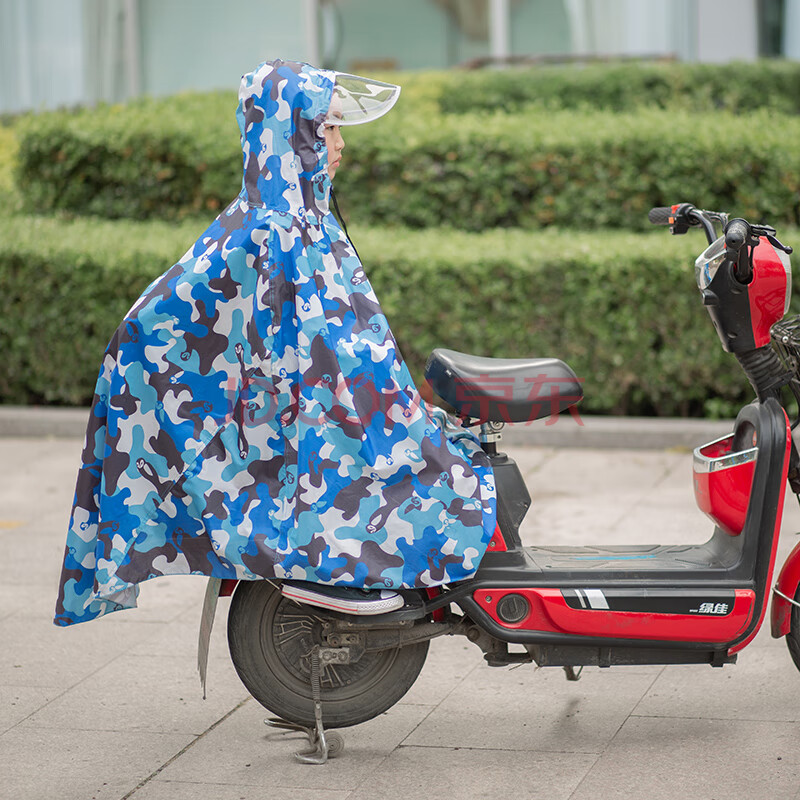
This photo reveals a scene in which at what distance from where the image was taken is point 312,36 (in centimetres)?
1357

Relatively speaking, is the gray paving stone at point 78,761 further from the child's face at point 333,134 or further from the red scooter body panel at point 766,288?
the red scooter body panel at point 766,288

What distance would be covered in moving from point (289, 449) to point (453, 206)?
4.92 metres

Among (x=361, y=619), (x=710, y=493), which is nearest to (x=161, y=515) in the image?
(x=361, y=619)

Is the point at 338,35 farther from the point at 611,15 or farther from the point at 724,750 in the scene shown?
the point at 724,750

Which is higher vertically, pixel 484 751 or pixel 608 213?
pixel 608 213

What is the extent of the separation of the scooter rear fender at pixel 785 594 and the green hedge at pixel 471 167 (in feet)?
13.6

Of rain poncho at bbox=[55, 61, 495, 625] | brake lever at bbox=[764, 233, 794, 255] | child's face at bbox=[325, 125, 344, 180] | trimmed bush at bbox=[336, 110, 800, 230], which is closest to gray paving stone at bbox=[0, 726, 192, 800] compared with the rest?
rain poncho at bbox=[55, 61, 495, 625]

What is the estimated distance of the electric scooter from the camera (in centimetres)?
332

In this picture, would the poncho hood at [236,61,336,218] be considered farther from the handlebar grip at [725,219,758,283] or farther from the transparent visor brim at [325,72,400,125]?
the handlebar grip at [725,219,758,283]

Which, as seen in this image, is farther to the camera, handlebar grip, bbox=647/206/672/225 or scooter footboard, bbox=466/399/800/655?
handlebar grip, bbox=647/206/672/225

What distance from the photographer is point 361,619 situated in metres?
3.29

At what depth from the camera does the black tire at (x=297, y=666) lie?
342cm

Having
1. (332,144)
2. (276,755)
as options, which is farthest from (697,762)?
(332,144)

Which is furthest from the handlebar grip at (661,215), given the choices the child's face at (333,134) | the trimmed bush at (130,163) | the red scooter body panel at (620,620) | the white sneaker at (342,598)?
the trimmed bush at (130,163)
